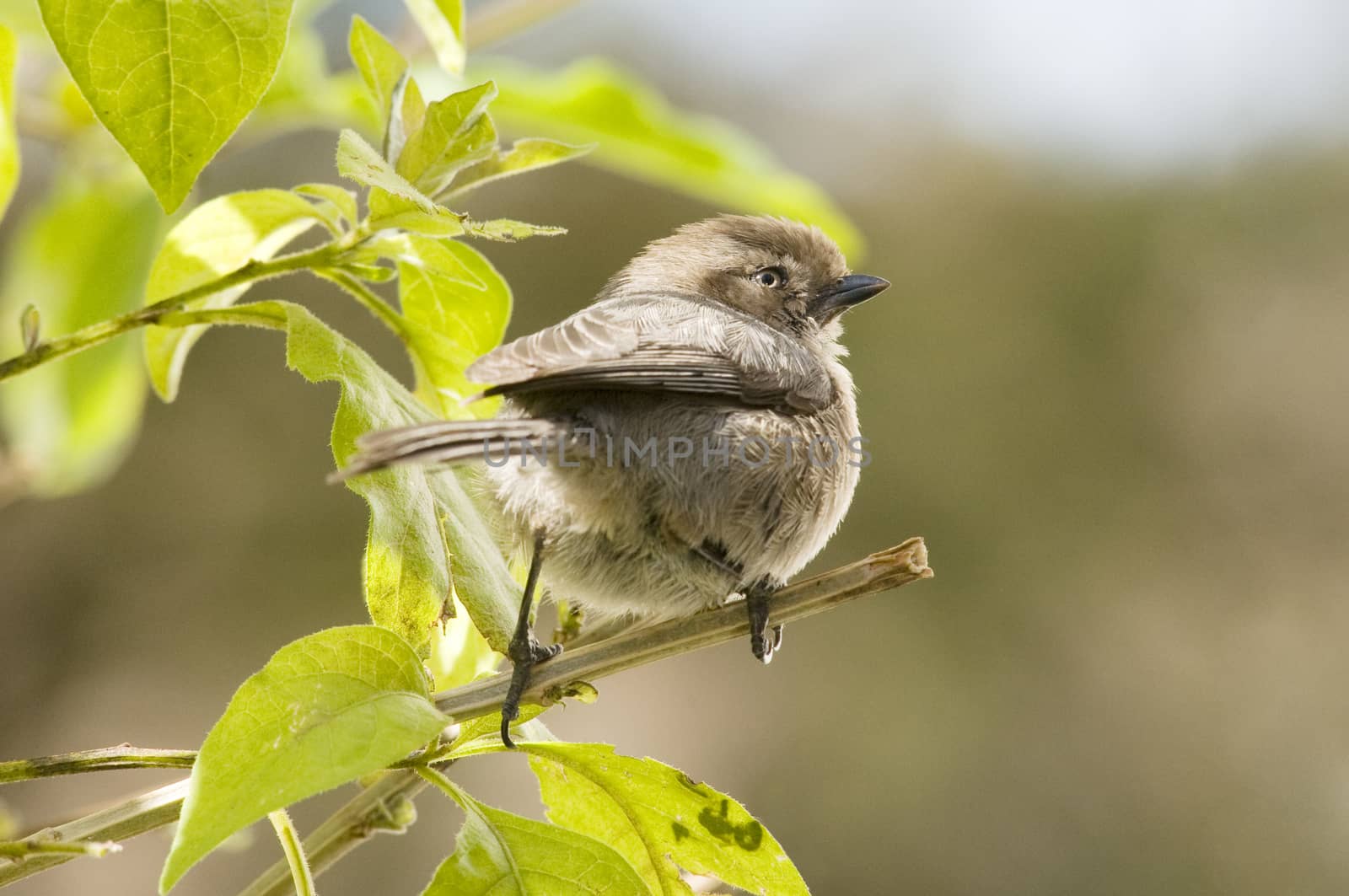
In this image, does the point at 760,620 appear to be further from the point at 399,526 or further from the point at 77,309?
the point at 77,309

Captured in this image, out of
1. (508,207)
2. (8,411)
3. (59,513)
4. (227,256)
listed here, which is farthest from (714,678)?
(227,256)

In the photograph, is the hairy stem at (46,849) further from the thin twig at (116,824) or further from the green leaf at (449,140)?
the green leaf at (449,140)

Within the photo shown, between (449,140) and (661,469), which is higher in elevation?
(449,140)

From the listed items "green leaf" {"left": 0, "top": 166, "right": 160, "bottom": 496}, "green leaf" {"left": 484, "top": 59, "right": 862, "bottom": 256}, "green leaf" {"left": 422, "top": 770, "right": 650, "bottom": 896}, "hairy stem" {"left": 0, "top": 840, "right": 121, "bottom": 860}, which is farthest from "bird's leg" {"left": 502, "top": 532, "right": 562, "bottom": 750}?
"green leaf" {"left": 0, "top": 166, "right": 160, "bottom": 496}

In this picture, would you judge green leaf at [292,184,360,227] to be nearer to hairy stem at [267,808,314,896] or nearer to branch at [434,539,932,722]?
branch at [434,539,932,722]

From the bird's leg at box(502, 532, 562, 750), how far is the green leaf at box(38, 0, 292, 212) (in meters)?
0.85

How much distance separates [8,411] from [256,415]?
18.6 feet

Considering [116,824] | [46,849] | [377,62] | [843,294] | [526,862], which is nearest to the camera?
[46,849]

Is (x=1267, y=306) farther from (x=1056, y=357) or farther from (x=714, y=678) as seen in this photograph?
(x=714, y=678)

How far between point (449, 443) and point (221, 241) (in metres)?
0.58

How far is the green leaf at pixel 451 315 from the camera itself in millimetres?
2107

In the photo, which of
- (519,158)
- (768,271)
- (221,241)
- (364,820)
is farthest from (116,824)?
(768,271)

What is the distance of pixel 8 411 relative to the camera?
2.90m

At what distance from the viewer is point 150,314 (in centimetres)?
184
